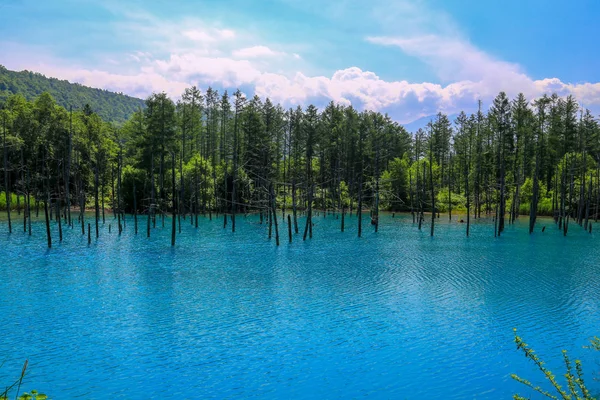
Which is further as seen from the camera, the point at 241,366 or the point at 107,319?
the point at 107,319

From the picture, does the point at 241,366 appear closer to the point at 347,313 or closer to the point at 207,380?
the point at 207,380

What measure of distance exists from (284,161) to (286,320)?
5172 cm

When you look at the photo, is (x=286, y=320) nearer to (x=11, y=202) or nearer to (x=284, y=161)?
(x=284, y=161)

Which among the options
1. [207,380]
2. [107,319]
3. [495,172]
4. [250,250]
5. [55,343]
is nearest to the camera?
[207,380]

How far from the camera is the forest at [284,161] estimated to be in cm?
5875

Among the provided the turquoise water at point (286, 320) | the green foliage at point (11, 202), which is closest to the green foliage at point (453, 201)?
the turquoise water at point (286, 320)

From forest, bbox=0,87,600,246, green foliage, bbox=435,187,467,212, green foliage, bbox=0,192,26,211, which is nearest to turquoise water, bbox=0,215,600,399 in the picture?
forest, bbox=0,87,600,246

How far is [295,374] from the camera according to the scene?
13305mm

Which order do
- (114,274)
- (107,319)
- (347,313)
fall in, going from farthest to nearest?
(114,274), (347,313), (107,319)

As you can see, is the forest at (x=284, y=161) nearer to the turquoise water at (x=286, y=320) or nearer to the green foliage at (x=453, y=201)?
the green foliage at (x=453, y=201)

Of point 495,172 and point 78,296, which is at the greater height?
point 495,172

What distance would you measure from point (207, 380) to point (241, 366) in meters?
1.27

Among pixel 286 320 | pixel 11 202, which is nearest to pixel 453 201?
pixel 286 320

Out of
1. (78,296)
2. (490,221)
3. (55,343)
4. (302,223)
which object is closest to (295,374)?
(55,343)
